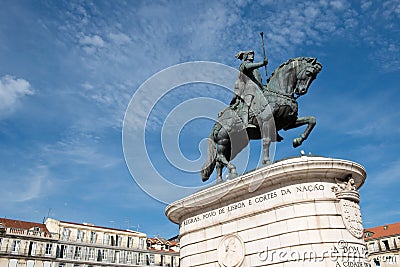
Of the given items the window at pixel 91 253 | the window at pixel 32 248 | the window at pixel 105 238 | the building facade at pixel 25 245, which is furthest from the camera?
the window at pixel 105 238

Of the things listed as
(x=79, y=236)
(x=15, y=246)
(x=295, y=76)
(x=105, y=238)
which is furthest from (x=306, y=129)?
(x=105, y=238)

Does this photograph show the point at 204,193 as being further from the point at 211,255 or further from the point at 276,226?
the point at 276,226

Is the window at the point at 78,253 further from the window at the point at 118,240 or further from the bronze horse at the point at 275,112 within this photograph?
the bronze horse at the point at 275,112

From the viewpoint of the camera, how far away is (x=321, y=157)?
1248 cm

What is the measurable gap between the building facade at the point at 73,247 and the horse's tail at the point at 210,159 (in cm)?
4603

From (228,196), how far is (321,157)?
11.2 feet

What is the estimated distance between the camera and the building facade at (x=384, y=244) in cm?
5959

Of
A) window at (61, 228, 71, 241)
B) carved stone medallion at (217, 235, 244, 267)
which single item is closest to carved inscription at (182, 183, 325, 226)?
carved stone medallion at (217, 235, 244, 267)

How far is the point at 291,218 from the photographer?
38.9 feet

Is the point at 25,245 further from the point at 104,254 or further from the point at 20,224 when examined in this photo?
the point at 104,254

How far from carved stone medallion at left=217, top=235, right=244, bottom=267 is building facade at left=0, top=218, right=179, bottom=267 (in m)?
48.4

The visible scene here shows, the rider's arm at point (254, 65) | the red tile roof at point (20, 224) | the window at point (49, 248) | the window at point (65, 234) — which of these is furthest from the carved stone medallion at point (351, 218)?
the red tile roof at point (20, 224)

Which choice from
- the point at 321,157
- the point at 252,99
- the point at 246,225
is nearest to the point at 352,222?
the point at 321,157

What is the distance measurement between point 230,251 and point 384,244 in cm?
5725
